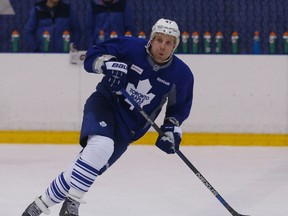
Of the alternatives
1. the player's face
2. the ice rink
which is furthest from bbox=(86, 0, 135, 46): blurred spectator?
the player's face

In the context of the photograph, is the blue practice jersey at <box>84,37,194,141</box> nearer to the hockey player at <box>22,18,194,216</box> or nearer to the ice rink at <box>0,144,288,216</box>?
the hockey player at <box>22,18,194,216</box>

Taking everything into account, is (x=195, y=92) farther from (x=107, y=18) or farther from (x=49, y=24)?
(x=49, y=24)

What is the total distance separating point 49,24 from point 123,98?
3486 millimetres

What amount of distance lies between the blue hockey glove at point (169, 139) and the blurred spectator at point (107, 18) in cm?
335

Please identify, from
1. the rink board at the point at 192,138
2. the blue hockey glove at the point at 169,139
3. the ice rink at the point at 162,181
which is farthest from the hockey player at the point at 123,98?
the rink board at the point at 192,138

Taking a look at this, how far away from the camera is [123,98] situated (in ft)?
13.2

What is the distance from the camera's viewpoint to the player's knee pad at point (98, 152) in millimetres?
3729

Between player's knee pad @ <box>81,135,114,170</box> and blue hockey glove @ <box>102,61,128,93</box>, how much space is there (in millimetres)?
231

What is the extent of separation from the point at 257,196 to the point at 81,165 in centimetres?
146

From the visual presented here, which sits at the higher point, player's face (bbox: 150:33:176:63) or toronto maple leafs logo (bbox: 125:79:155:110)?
player's face (bbox: 150:33:176:63)

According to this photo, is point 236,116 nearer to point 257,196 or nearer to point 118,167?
point 118,167

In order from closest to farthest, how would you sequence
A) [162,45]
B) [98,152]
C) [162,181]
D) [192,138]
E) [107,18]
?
[98,152] → [162,45] → [162,181] → [192,138] → [107,18]

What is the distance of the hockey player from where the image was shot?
12.5ft

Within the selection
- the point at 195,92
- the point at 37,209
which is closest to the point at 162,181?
the point at 37,209
